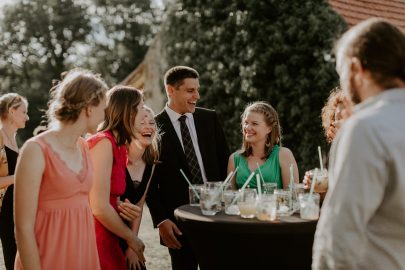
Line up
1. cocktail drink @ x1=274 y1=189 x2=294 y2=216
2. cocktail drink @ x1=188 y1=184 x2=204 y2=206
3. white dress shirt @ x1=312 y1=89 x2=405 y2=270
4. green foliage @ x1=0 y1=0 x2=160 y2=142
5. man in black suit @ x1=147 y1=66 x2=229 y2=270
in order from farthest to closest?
green foliage @ x1=0 y1=0 x2=160 y2=142 < man in black suit @ x1=147 y1=66 x2=229 y2=270 < cocktail drink @ x1=188 y1=184 x2=204 y2=206 < cocktail drink @ x1=274 y1=189 x2=294 y2=216 < white dress shirt @ x1=312 y1=89 x2=405 y2=270

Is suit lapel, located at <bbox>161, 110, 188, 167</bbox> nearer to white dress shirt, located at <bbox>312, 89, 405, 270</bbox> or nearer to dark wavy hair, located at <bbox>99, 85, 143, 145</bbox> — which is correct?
dark wavy hair, located at <bbox>99, 85, 143, 145</bbox>

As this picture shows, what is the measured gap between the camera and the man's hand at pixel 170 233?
15.4 feet

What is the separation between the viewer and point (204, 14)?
10.8 meters

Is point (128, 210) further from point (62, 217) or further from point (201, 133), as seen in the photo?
point (201, 133)

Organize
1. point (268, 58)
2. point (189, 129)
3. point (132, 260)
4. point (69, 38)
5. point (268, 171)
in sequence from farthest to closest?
point (69, 38), point (268, 58), point (189, 129), point (268, 171), point (132, 260)

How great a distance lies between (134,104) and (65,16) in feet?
117

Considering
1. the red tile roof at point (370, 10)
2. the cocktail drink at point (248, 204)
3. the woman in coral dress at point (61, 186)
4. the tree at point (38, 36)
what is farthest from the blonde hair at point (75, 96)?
the tree at point (38, 36)

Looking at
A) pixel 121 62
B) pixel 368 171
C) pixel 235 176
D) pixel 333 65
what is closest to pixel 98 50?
pixel 121 62

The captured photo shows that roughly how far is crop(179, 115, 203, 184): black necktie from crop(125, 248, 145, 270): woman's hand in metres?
1.30

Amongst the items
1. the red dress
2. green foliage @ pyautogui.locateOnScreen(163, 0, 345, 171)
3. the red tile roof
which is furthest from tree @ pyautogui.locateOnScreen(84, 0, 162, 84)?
the red dress

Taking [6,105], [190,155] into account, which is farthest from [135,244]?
[6,105]

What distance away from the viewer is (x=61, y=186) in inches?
112

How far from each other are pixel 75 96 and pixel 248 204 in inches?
51.9

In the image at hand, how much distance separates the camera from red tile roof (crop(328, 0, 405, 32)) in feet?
30.4
